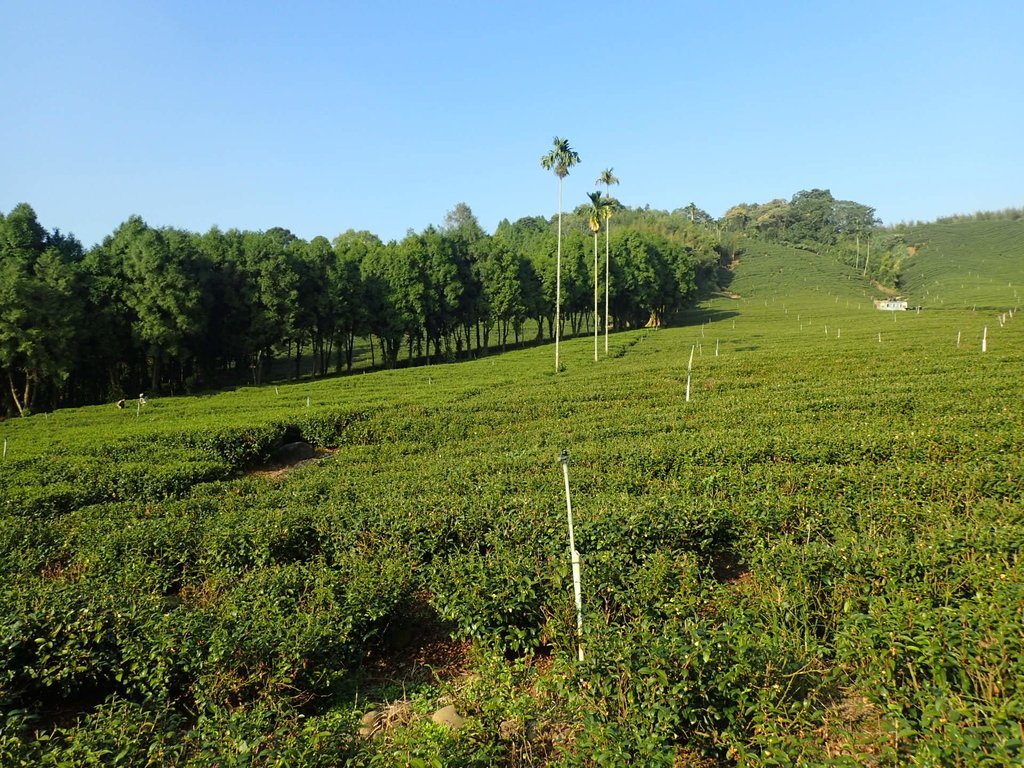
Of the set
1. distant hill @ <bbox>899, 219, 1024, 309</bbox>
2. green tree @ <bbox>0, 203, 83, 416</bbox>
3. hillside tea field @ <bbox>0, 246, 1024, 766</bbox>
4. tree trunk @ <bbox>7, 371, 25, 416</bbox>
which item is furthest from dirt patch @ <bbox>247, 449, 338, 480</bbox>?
distant hill @ <bbox>899, 219, 1024, 309</bbox>

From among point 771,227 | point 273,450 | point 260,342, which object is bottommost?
point 273,450

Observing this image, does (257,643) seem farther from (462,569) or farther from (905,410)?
(905,410)

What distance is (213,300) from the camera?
48.1 metres

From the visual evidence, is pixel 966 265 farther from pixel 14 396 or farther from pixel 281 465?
pixel 14 396

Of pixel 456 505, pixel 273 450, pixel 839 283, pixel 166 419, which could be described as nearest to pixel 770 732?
pixel 456 505

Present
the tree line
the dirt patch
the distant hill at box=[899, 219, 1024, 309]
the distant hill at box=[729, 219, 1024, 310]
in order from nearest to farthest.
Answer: the dirt patch → the tree line → the distant hill at box=[899, 219, 1024, 309] → the distant hill at box=[729, 219, 1024, 310]

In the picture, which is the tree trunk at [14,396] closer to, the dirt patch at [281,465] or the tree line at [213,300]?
the tree line at [213,300]

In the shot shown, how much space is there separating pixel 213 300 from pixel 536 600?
47241 mm

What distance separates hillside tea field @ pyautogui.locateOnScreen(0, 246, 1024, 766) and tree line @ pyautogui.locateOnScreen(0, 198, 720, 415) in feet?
74.5

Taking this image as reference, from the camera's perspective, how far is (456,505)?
41.4 feet


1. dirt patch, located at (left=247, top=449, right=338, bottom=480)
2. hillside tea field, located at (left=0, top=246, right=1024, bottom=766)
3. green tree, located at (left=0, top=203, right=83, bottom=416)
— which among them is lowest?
dirt patch, located at (left=247, top=449, right=338, bottom=480)

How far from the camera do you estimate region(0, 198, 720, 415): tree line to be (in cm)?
3994

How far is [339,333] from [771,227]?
552 feet

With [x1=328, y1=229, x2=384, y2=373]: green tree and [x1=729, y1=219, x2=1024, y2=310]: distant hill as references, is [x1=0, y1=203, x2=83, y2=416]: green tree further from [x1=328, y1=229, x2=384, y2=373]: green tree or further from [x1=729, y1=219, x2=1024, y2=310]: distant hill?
[x1=729, y1=219, x2=1024, y2=310]: distant hill
